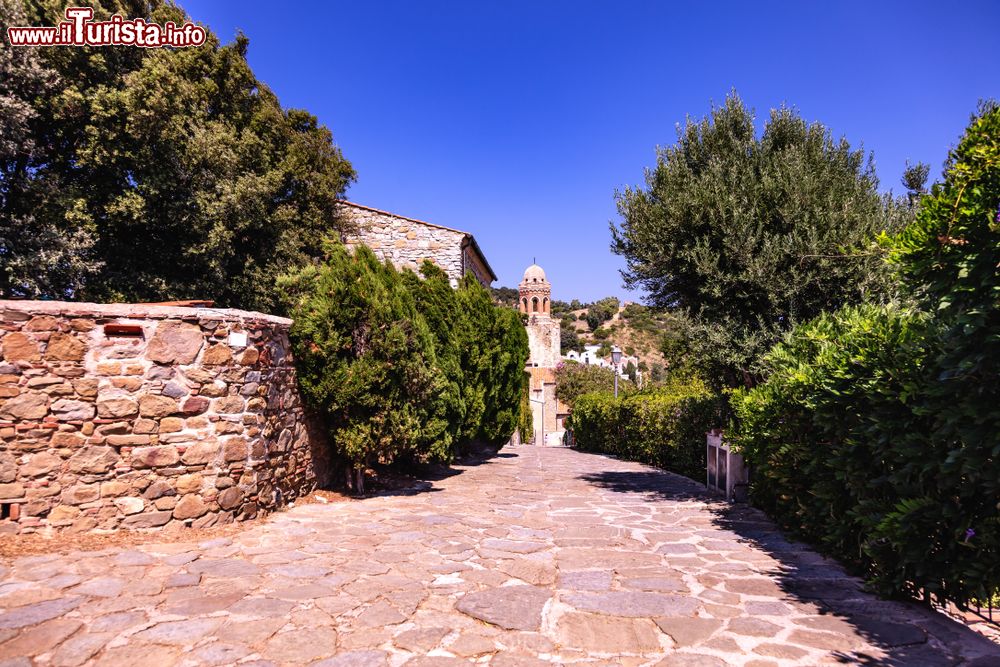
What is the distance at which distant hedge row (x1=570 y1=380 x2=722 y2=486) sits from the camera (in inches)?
397

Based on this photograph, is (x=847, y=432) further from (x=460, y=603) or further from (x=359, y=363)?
(x=359, y=363)

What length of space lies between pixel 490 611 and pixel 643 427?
10664 millimetres

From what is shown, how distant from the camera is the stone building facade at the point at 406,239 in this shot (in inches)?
631

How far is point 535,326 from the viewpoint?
47.2 metres

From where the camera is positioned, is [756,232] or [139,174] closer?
[756,232]

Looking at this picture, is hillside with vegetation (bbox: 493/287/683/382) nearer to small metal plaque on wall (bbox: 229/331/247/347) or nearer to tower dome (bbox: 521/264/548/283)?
tower dome (bbox: 521/264/548/283)

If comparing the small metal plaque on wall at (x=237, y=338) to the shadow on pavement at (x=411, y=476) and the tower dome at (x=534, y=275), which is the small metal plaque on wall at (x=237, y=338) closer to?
the shadow on pavement at (x=411, y=476)

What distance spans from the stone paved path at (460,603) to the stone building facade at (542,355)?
26.2 meters

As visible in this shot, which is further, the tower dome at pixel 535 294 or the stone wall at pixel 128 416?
the tower dome at pixel 535 294

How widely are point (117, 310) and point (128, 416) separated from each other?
98cm

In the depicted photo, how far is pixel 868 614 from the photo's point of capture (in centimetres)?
342

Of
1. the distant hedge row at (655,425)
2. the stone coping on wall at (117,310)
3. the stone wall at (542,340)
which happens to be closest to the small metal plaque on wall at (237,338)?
the stone coping on wall at (117,310)

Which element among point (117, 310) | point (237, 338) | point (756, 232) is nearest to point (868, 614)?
point (756, 232)

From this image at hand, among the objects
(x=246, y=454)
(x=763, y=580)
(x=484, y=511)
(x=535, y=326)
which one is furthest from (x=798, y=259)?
(x=535, y=326)
